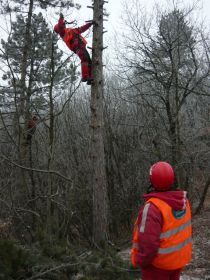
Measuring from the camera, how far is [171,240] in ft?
11.5

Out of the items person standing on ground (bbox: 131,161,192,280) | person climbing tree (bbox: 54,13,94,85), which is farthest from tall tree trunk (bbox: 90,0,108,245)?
person standing on ground (bbox: 131,161,192,280)

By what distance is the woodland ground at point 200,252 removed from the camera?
21.1 ft

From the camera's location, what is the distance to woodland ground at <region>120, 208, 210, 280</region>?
6436mm

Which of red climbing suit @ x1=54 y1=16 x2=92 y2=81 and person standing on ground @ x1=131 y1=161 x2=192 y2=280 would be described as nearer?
person standing on ground @ x1=131 y1=161 x2=192 y2=280

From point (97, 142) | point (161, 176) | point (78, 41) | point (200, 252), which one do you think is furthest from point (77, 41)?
point (161, 176)

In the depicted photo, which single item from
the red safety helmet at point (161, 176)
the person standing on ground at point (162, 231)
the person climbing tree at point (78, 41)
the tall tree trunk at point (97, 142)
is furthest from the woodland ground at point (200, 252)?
the person climbing tree at point (78, 41)

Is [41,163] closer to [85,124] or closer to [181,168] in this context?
[85,124]

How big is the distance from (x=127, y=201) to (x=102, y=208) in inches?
106

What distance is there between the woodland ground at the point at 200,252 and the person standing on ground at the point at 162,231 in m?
2.68

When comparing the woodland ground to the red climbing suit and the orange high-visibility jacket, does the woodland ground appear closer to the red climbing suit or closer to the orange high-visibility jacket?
the orange high-visibility jacket

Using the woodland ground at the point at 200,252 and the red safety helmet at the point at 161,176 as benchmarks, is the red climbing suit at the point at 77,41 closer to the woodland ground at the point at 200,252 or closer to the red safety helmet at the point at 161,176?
the woodland ground at the point at 200,252

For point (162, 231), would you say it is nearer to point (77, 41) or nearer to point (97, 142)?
point (97, 142)

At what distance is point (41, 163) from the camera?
11.9m

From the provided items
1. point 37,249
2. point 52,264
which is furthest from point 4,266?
point 37,249
